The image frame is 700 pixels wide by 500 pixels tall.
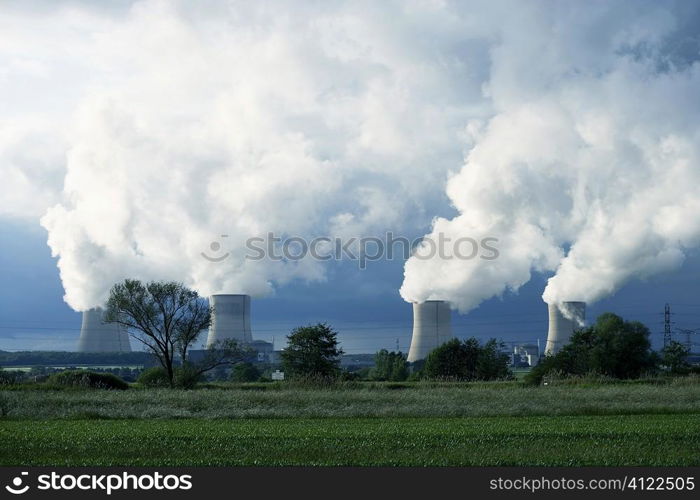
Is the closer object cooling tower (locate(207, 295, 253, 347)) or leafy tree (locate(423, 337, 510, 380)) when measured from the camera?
leafy tree (locate(423, 337, 510, 380))

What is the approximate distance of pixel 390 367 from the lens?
59812 mm

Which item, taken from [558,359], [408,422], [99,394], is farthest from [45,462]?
[558,359]

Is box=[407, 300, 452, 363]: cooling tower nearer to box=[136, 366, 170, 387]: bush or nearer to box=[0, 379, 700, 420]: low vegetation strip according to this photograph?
box=[136, 366, 170, 387]: bush

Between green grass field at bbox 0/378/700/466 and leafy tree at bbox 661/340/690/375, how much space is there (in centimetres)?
2934

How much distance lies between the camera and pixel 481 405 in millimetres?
21828

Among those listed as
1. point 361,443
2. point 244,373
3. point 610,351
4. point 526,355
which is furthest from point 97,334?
point 526,355

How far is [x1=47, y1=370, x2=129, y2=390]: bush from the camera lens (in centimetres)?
2980

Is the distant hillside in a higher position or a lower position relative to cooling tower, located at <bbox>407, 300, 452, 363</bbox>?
lower

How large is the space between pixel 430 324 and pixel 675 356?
16107 millimetres

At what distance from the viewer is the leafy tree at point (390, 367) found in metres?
56.6

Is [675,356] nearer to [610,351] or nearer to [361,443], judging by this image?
[610,351]

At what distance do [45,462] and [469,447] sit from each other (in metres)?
6.08

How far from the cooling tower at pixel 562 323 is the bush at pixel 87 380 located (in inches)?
1300

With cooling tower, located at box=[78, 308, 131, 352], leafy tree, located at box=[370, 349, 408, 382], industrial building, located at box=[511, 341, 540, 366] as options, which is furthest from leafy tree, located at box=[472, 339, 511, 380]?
industrial building, located at box=[511, 341, 540, 366]
